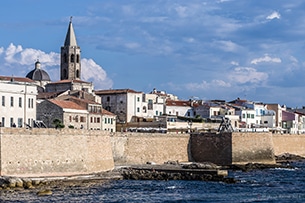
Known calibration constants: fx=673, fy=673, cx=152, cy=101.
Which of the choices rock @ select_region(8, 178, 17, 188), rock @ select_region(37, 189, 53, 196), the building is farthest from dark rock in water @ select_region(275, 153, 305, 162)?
rock @ select_region(37, 189, 53, 196)

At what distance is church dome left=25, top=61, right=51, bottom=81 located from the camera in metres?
112

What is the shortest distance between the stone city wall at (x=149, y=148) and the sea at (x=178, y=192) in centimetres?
1292

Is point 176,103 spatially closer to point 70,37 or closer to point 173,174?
point 70,37

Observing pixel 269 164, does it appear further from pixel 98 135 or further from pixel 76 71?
pixel 76 71

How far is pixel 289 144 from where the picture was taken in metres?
101

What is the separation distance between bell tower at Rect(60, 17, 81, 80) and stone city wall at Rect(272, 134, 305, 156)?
3959cm

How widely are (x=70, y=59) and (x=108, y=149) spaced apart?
59587 millimetres

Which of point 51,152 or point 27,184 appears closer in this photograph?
point 27,184

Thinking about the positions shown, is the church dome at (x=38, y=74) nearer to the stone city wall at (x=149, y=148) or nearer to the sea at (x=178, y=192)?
the stone city wall at (x=149, y=148)

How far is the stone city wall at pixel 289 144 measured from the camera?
96750mm

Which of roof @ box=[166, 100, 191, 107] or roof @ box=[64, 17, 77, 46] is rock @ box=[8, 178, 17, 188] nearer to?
roof @ box=[166, 100, 191, 107]

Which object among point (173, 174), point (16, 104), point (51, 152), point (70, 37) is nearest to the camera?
point (51, 152)

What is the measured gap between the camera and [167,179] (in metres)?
58.2

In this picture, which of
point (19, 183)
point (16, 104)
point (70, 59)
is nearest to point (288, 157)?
point (70, 59)
